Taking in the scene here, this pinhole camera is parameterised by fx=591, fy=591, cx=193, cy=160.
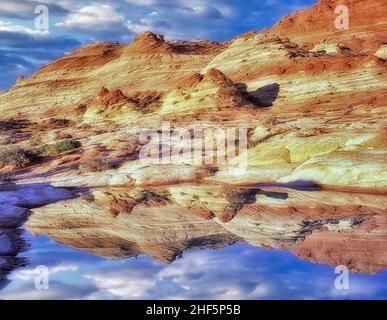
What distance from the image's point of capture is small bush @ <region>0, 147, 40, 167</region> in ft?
83.2

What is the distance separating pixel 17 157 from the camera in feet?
83.8

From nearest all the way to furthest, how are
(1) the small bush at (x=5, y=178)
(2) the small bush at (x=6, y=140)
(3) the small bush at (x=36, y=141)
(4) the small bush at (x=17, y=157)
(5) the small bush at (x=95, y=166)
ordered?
(1) the small bush at (x=5, y=178) < (5) the small bush at (x=95, y=166) < (4) the small bush at (x=17, y=157) < (3) the small bush at (x=36, y=141) < (2) the small bush at (x=6, y=140)

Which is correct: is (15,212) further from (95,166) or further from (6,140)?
(6,140)

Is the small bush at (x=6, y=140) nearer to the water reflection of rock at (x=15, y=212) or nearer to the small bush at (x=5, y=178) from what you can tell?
the small bush at (x=5, y=178)

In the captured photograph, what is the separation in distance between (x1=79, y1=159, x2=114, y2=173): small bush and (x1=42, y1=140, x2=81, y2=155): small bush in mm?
4648

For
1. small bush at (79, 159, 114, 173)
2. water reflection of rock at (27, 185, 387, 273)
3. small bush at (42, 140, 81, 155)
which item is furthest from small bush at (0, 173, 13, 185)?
water reflection of rock at (27, 185, 387, 273)

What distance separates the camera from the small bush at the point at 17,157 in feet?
83.2

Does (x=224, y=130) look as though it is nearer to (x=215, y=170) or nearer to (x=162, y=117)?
(x=215, y=170)

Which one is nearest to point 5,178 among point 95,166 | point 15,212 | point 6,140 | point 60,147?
point 95,166

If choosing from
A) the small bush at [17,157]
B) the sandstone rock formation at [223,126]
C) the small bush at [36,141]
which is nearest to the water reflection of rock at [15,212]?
the sandstone rock formation at [223,126]

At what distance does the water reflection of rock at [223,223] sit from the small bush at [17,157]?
355 inches

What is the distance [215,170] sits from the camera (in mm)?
20734
